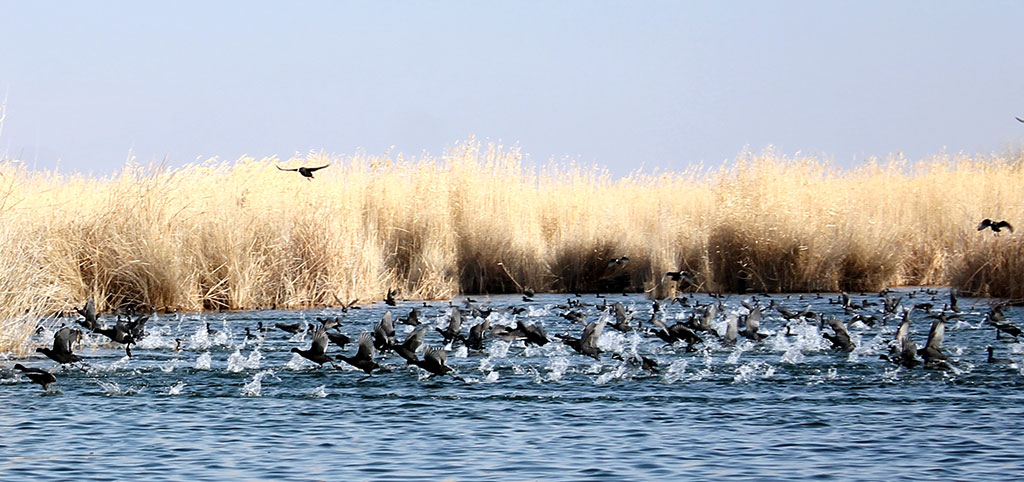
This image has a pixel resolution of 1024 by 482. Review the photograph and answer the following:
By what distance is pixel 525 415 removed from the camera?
353 inches

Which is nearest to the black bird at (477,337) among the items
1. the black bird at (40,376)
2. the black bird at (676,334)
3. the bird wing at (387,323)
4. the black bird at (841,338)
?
the bird wing at (387,323)

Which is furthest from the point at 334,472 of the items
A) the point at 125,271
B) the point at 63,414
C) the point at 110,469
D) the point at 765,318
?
the point at 125,271

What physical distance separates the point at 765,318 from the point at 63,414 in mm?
9202

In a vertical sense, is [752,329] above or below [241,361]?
above

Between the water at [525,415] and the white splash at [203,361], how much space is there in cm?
7

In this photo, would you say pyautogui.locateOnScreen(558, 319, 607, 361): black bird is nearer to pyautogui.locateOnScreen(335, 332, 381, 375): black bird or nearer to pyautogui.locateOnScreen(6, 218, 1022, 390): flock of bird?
pyautogui.locateOnScreen(6, 218, 1022, 390): flock of bird

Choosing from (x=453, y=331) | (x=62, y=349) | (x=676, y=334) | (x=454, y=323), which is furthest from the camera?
(x=454, y=323)

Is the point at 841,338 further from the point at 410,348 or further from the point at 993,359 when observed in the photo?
A: the point at 410,348

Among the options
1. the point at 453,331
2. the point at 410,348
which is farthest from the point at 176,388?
the point at 453,331

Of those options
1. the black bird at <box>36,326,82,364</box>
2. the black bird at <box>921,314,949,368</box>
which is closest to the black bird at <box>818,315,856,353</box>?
the black bird at <box>921,314,949,368</box>

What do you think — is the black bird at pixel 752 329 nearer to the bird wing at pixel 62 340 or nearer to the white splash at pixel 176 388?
the white splash at pixel 176 388

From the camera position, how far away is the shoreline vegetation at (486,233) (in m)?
17.1

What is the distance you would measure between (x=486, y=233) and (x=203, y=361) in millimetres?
10771

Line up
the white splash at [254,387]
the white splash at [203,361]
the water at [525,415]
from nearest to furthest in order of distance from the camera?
the water at [525,415]
the white splash at [254,387]
the white splash at [203,361]
